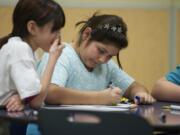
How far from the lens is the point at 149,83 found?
3451 millimetres

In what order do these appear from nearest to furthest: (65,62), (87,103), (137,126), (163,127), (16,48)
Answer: (137,126) < (163,127) < (16,48) < (87,103) < (65,62)

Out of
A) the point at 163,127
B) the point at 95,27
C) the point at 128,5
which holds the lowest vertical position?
the point at 163,127

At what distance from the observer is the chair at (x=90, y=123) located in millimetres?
1021

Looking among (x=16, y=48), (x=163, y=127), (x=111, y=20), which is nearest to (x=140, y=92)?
(x=111, y=20)

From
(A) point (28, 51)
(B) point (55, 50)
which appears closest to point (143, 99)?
(B) point (55, 50)

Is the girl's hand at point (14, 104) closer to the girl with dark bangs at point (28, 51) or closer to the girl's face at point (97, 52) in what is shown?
the girl with dark bangs at point (28, 51)

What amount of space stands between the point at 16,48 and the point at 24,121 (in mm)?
411

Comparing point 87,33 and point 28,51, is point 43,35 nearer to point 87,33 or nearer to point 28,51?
point 28,51

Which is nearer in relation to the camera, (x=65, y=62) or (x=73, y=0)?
(x=65, y=62)

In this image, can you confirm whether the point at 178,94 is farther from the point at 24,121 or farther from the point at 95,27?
the point at 24,121

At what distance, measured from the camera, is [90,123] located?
106 centimetres

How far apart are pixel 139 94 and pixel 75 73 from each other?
32 centimetres

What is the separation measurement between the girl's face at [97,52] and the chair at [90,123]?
0.78 meters

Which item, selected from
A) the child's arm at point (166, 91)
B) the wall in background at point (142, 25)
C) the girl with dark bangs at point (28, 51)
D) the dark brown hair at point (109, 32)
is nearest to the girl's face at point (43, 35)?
the girl with dark bangs at point (28, 51)
